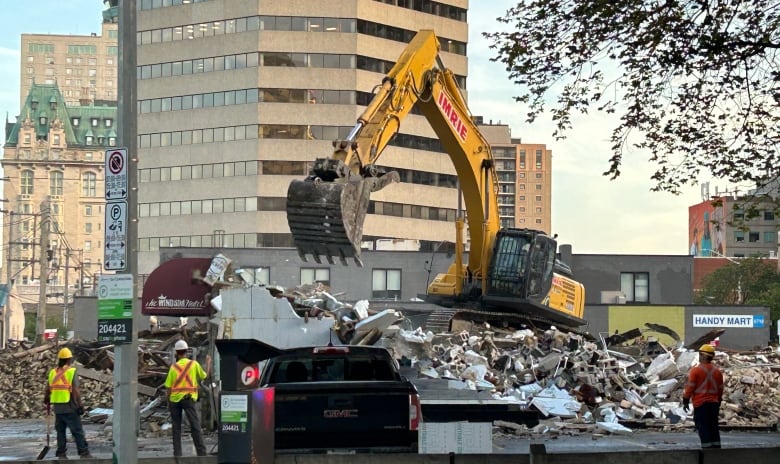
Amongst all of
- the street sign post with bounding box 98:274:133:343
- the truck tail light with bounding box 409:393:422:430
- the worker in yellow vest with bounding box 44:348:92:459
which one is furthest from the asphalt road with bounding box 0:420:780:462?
the street sign post with bounding box 98:274:133:343

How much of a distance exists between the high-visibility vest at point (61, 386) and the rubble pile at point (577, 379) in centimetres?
777

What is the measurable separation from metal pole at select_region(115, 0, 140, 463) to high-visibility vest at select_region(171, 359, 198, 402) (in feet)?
14.2

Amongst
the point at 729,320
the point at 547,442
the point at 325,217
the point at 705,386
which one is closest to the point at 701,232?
the point at 729,320

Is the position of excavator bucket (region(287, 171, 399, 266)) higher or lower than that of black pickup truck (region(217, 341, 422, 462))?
higher

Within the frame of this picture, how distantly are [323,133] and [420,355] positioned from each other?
6614cm

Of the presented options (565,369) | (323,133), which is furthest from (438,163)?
(565,369)

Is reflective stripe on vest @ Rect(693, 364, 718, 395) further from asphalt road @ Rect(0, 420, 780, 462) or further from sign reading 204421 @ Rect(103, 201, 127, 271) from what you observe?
sign reading 204421 @ Rect(103, 201, 127, 271)

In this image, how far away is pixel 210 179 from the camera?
9150 centimetres

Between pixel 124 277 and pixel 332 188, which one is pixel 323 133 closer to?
pixel 332 188

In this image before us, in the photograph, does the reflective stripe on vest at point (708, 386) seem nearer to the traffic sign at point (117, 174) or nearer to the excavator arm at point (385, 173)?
the excavator arm at point (385, 173)

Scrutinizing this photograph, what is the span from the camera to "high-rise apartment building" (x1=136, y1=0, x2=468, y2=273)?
290 feet

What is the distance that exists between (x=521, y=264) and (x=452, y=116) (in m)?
4.59

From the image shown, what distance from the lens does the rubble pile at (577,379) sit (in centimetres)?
2277

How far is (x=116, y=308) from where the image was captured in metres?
12.1
